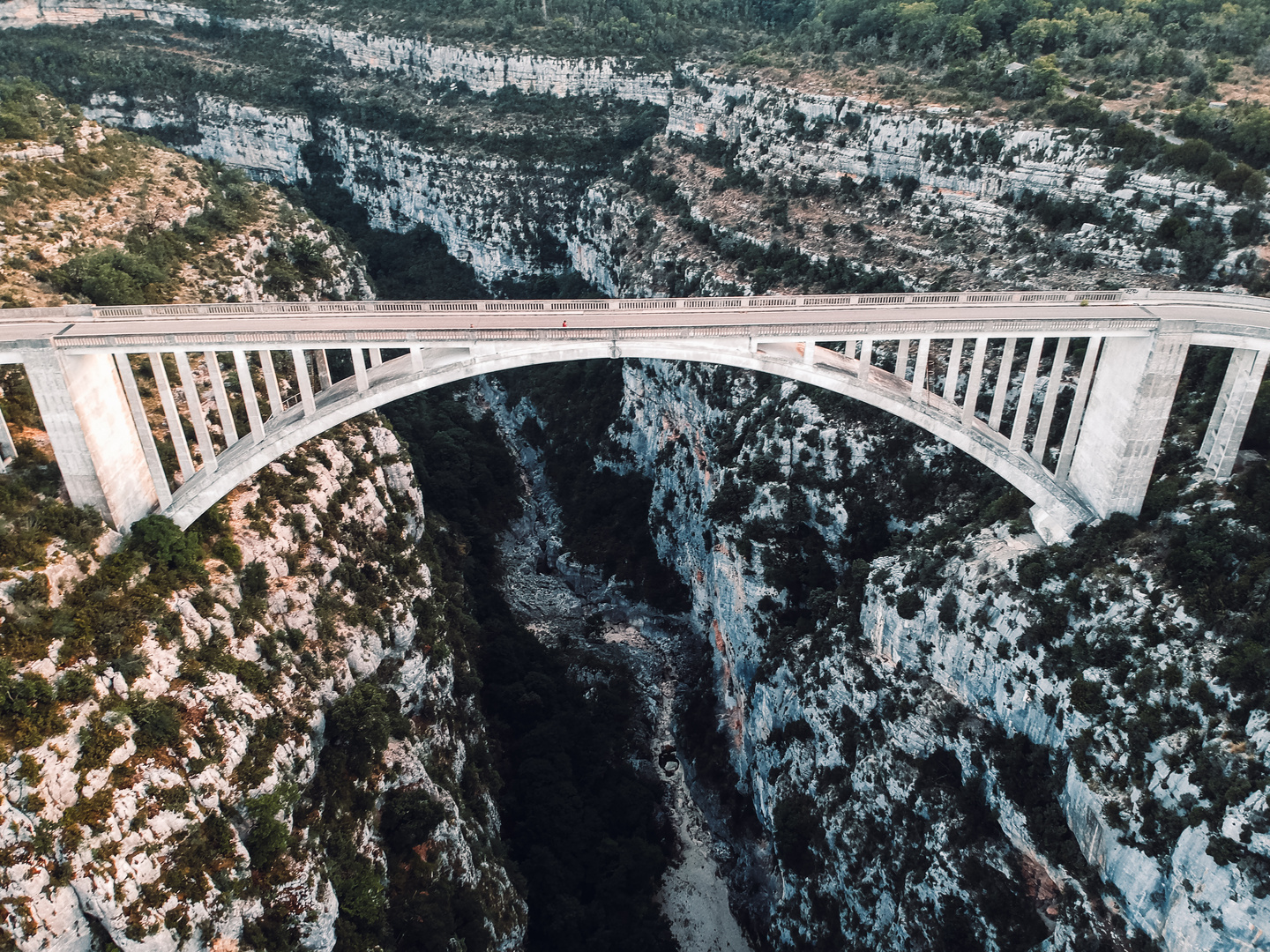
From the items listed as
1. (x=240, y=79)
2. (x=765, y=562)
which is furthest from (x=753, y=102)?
(x=240, y=79)

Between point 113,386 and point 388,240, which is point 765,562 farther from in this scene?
point 388,240

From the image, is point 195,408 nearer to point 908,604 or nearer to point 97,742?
point 97,742

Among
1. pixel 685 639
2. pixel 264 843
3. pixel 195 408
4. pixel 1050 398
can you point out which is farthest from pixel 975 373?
pixel 264 843

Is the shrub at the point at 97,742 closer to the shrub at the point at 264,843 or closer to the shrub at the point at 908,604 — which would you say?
the shrub at the point at 264,843

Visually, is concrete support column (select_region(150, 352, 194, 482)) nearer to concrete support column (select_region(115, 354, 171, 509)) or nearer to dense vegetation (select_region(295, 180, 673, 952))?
concrete support column (select_region(115, 354, 171, 509))

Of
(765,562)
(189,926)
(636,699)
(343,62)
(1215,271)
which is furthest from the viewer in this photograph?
(343,62)

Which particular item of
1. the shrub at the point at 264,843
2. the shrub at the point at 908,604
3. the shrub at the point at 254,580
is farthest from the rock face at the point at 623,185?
the shrub at the point at 264,843
